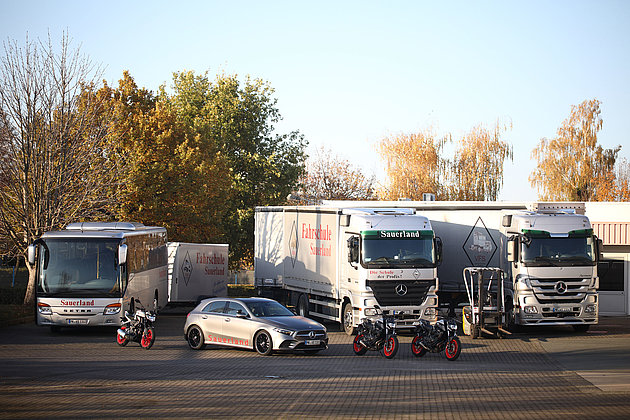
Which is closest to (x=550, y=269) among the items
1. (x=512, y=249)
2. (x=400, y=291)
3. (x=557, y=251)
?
(x=557, y=251)

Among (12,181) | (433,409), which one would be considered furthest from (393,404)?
(12,181)

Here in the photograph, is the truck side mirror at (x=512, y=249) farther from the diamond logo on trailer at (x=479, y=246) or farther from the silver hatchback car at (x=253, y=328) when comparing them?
the silver hatchback car at (x=253, y=328)

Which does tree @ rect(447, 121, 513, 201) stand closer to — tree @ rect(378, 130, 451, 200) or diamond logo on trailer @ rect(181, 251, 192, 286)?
tree @ rect(378, 130, 451, 200)

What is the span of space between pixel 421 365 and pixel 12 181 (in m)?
20.4

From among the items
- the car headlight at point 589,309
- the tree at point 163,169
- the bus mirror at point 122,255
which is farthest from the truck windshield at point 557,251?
the tree at point 163,169

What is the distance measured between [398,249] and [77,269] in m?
9.84

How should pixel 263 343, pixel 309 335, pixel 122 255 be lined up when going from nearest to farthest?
pixel 309 335, pixel 263 343, pixel 122 255

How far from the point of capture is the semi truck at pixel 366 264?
24.0 metres

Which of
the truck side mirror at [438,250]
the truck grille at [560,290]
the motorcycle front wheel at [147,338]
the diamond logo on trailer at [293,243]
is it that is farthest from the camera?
the diamond logo on trailer at [293,243]

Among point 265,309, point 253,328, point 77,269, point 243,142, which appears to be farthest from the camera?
point 243,142

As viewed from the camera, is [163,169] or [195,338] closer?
[195,338]

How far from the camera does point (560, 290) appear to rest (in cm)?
2547

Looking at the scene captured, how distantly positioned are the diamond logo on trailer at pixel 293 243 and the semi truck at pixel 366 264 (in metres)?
0.53

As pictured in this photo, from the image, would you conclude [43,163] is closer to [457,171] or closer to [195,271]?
[195,271]
